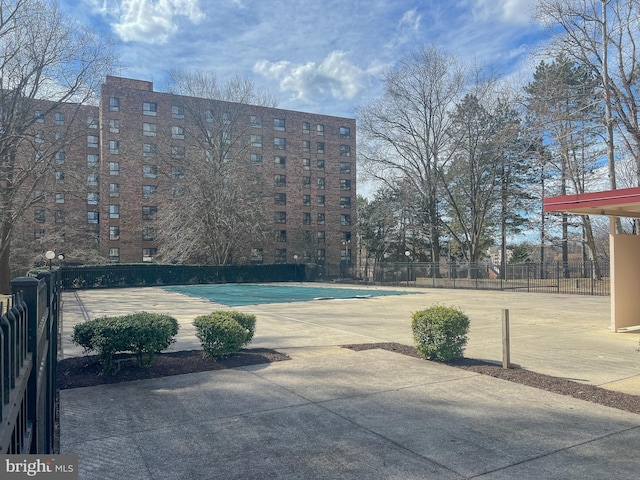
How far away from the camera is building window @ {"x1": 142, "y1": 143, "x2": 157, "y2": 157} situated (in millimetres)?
44906

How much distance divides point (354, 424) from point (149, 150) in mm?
48685

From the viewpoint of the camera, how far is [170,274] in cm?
3922

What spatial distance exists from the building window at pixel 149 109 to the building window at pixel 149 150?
3.84 metres

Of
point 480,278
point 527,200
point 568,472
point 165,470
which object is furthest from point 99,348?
point 527,200

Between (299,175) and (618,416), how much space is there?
59440mm

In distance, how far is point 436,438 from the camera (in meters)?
4.26

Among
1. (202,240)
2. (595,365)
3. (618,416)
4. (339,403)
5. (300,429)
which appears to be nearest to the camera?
(300,429)

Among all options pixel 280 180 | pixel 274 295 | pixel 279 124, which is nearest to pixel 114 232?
pixel 280 180

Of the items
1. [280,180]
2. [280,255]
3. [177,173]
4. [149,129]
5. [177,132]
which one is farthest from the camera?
[280,180]

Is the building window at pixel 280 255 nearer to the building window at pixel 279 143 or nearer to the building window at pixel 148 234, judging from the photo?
the building window at pixel 279 143

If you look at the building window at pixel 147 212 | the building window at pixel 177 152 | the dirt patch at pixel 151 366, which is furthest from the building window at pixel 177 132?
the dirt patch at pixel 151 366

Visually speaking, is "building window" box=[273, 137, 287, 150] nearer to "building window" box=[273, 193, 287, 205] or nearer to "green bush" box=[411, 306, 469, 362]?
"building window" box=[273, 193, 287, 205]

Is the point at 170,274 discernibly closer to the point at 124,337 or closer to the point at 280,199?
the point at 280,199

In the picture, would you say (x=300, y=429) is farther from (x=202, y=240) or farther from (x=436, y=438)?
(x=202, y=240)
